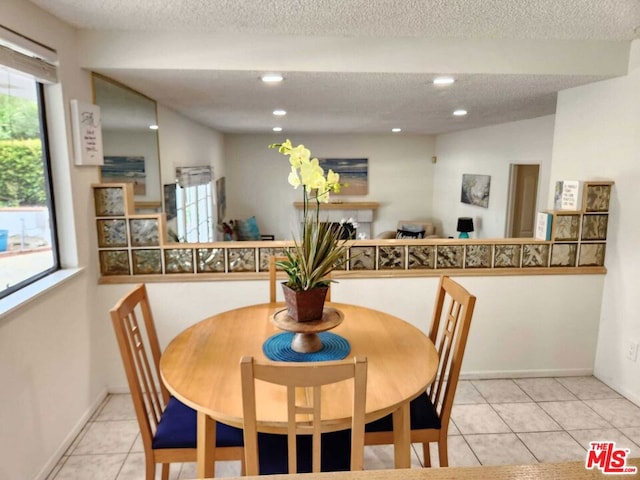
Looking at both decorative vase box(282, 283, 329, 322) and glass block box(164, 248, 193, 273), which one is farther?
glass block box(164, 248, 193, 273)

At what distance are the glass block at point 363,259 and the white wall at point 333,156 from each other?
5.01 metres

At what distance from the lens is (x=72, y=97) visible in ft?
7.45

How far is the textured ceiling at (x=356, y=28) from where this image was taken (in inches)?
78.1

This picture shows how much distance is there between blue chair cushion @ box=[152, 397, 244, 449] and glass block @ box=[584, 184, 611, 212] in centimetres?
256

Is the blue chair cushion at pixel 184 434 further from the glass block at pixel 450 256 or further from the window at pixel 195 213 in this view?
the window at pixel 195 213

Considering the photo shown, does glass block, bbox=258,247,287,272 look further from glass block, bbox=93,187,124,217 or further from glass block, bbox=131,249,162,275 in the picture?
glass block, bbox=93,187,124,217

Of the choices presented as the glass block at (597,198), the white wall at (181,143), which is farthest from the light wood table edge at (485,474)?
the white wall at (181,143)

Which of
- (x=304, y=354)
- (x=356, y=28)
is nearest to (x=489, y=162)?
(x=356, y=28)

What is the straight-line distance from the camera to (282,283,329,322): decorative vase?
165cm

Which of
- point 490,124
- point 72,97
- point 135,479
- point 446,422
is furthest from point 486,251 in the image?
point 490,124

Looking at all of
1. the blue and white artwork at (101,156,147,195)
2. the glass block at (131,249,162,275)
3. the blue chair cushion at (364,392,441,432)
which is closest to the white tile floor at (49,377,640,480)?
the blue chair cushion at (364,392,441,432)

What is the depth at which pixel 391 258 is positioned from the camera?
2812 millimetres

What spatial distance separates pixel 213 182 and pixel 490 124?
3.85 meters

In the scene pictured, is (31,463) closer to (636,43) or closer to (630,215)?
(630,215)
